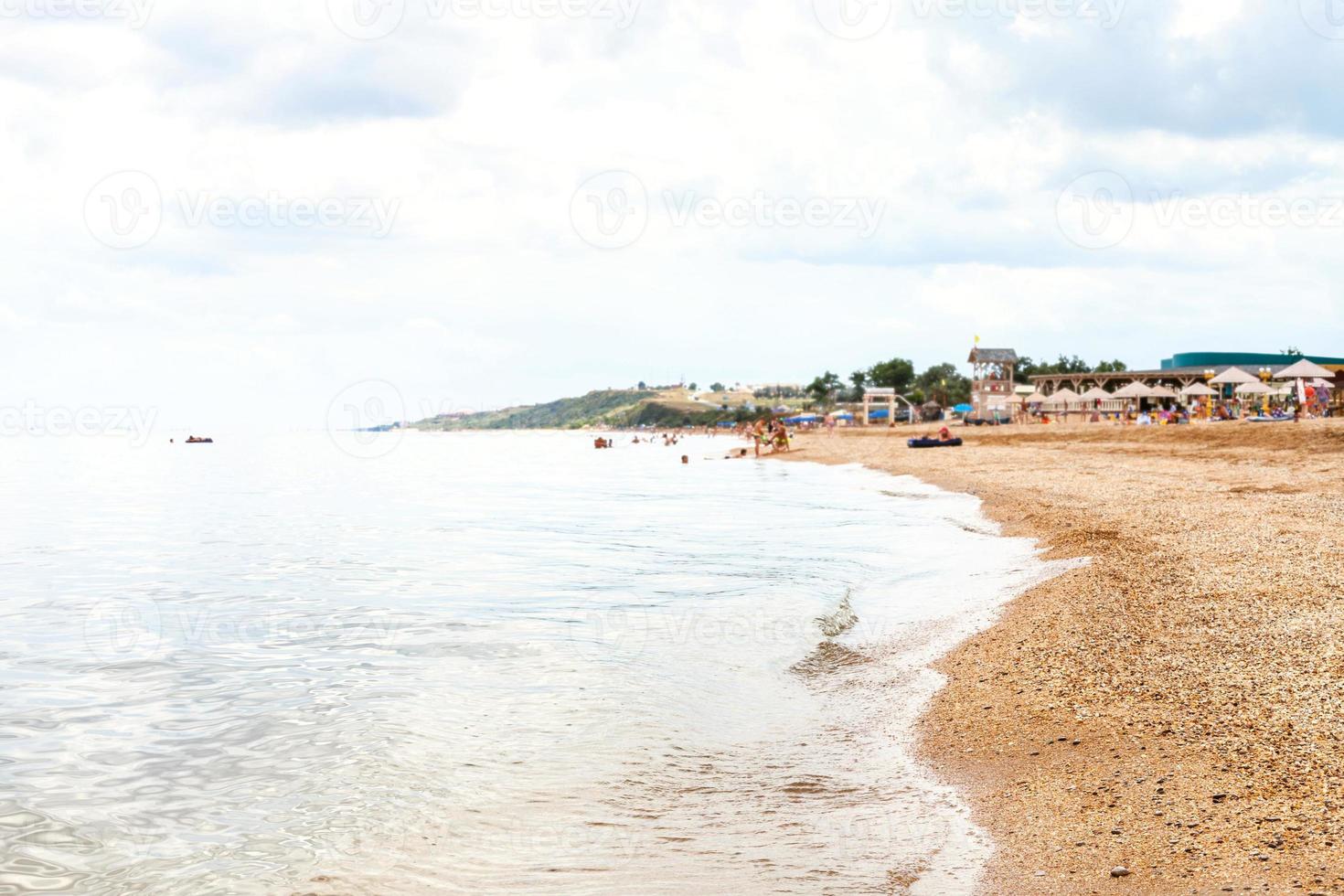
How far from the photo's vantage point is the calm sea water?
546 centimetres

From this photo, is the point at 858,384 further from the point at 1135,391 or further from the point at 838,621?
the point at 838,621

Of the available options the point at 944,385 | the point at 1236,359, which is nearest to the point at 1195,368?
the point at 1236,359

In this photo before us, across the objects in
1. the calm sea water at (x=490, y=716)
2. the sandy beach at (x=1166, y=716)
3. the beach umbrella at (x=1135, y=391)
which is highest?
the beach umbrella at (x=1135, y=391)

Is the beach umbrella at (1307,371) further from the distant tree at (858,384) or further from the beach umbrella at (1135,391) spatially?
the distant tree at (858,384)

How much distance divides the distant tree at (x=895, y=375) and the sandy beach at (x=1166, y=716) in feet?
532

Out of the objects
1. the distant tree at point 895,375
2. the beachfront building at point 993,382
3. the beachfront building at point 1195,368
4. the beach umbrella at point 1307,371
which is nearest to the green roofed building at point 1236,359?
the beachfront building at point 1195,368

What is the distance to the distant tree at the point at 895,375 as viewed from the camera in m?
174

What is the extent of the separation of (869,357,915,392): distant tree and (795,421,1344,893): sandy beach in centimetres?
16212

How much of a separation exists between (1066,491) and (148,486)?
45.1m

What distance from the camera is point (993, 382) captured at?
381 ft

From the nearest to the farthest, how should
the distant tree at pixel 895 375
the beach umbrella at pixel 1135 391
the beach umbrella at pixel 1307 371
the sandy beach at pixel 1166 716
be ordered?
the sandy beach at pixel 1166 716
the beach umbrella at pixel 1307 371
the beach umbrella at pixel 1135 391
the distant tree at pixel 895 375

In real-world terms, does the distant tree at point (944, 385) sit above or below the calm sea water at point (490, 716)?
above

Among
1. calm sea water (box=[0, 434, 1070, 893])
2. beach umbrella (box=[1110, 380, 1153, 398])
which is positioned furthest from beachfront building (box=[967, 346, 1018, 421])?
calm sea water (box=[0, 434, 1070, 893])

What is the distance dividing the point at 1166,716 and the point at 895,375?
173 m
